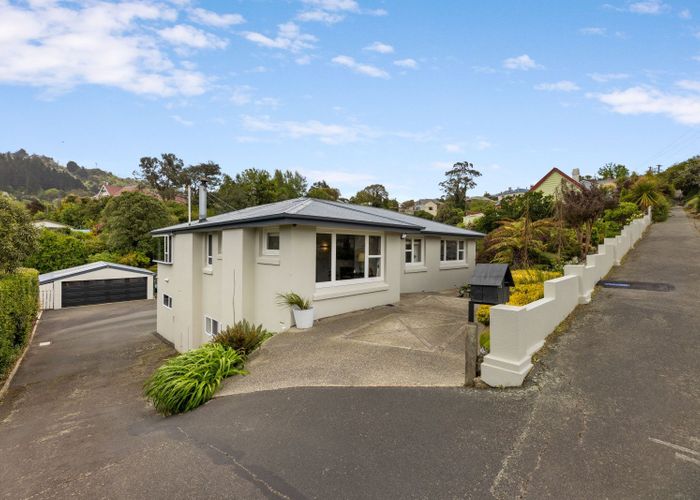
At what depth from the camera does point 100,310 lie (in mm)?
23750

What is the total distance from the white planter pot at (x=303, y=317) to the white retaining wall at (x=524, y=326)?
463cm

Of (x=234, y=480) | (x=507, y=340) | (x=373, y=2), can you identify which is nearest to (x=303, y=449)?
(x=234, y=480)

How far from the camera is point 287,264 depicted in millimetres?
8523

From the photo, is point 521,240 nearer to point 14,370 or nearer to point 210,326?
point 210,326

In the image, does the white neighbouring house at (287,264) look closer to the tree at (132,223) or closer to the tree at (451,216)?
the tree at (132,223)

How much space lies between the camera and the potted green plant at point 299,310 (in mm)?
8320

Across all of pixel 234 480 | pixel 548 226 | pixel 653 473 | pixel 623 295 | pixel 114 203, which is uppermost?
pixel 114 203

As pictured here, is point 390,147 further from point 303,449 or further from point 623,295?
point 303,449

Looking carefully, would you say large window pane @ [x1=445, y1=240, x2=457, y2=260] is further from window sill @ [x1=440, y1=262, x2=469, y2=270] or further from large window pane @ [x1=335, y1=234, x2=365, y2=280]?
large window pane @ [x1=335, y1=234, x2=365, y2=280]

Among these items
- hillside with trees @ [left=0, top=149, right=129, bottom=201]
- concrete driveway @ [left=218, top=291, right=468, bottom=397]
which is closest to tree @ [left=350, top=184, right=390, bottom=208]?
concrete driveway @ [left=218, top=291, right=468, bottom=397]

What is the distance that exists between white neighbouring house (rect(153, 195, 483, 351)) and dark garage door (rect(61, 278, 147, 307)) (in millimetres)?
15683

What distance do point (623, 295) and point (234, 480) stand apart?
34.4ft

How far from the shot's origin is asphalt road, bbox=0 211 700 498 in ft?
9.86

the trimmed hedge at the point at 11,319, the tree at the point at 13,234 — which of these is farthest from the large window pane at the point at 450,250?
the tree at the point at 13,234
